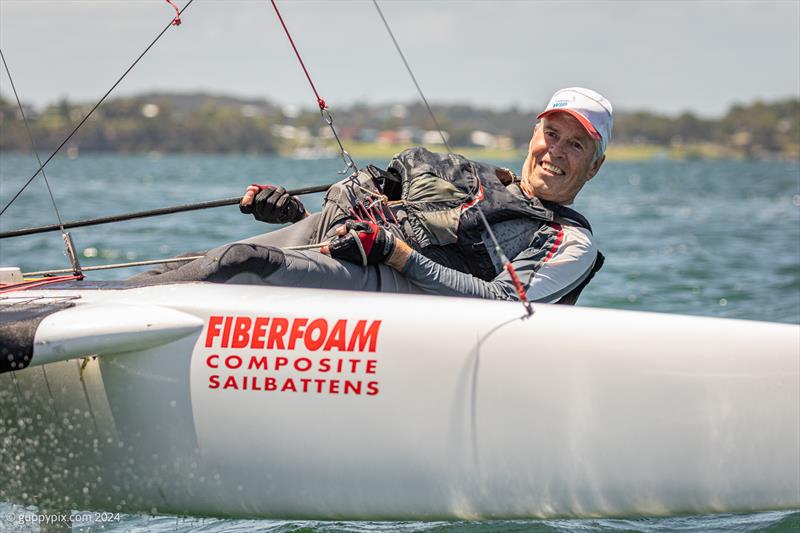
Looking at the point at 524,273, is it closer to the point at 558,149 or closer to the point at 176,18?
the point at 558,149

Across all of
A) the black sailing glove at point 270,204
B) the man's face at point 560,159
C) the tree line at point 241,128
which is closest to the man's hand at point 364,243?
the black sailing glove at point 270,204

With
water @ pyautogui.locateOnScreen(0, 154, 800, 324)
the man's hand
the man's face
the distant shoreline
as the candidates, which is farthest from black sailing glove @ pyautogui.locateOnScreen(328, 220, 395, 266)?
the distant shoreline

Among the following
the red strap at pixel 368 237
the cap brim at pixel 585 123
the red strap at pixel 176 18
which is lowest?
the red strap at pixel 368 237

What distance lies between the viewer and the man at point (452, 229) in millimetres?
2850

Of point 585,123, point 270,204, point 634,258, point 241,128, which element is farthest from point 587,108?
point 241,128

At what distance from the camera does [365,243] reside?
111 inches

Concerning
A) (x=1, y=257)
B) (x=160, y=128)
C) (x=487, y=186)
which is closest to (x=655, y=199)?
(x=1, y=257)

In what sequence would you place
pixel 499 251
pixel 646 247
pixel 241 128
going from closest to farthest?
pixel 499 251 < pixel 646 247 < pixel 241 128

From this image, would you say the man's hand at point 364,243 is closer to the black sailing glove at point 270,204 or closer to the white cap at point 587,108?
the black sailing glove at point 270,204

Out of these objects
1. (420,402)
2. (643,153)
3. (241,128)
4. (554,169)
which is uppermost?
(554,169)

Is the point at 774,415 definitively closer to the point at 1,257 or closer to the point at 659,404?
the point at 659,404

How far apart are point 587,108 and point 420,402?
3.29 ft

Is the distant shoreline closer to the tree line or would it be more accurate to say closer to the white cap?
the tree line

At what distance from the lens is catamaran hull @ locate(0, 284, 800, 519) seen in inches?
99.1
